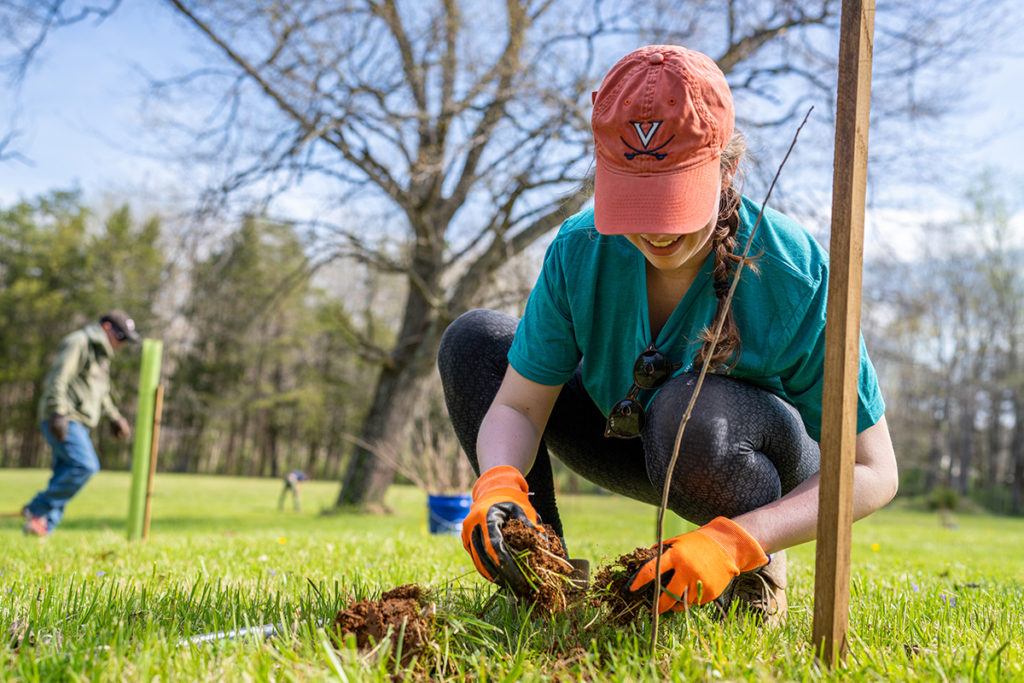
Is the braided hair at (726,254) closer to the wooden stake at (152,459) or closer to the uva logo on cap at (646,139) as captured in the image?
the uva logo on cap at (646,139)

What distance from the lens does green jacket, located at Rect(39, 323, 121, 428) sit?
657 centimetres

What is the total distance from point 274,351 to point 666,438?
32.1m

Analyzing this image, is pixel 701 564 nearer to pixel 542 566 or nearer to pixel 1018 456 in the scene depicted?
pixel 542 566

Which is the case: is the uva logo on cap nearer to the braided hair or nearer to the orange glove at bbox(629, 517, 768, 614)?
the braided hair

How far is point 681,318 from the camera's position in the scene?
72.4 inches

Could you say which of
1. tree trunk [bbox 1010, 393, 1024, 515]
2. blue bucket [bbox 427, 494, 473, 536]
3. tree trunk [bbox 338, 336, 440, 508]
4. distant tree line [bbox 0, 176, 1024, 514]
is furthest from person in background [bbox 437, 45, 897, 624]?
tree trunk [bbox 1010, 393, 1024, 515]

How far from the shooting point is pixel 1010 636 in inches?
65.7

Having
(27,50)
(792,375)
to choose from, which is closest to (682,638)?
(792,375)

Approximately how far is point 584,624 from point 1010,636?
100cm

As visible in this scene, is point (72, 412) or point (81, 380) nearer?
point (72, 412)

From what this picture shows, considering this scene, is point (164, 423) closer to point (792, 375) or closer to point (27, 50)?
point (27, 50)

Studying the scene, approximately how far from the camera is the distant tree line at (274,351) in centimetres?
2917

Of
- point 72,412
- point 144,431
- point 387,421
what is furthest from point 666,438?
point 387,421

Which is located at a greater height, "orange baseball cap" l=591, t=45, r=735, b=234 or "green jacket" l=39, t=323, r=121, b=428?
"orange baseball cap" l=591, t=45, r=735, b=234
